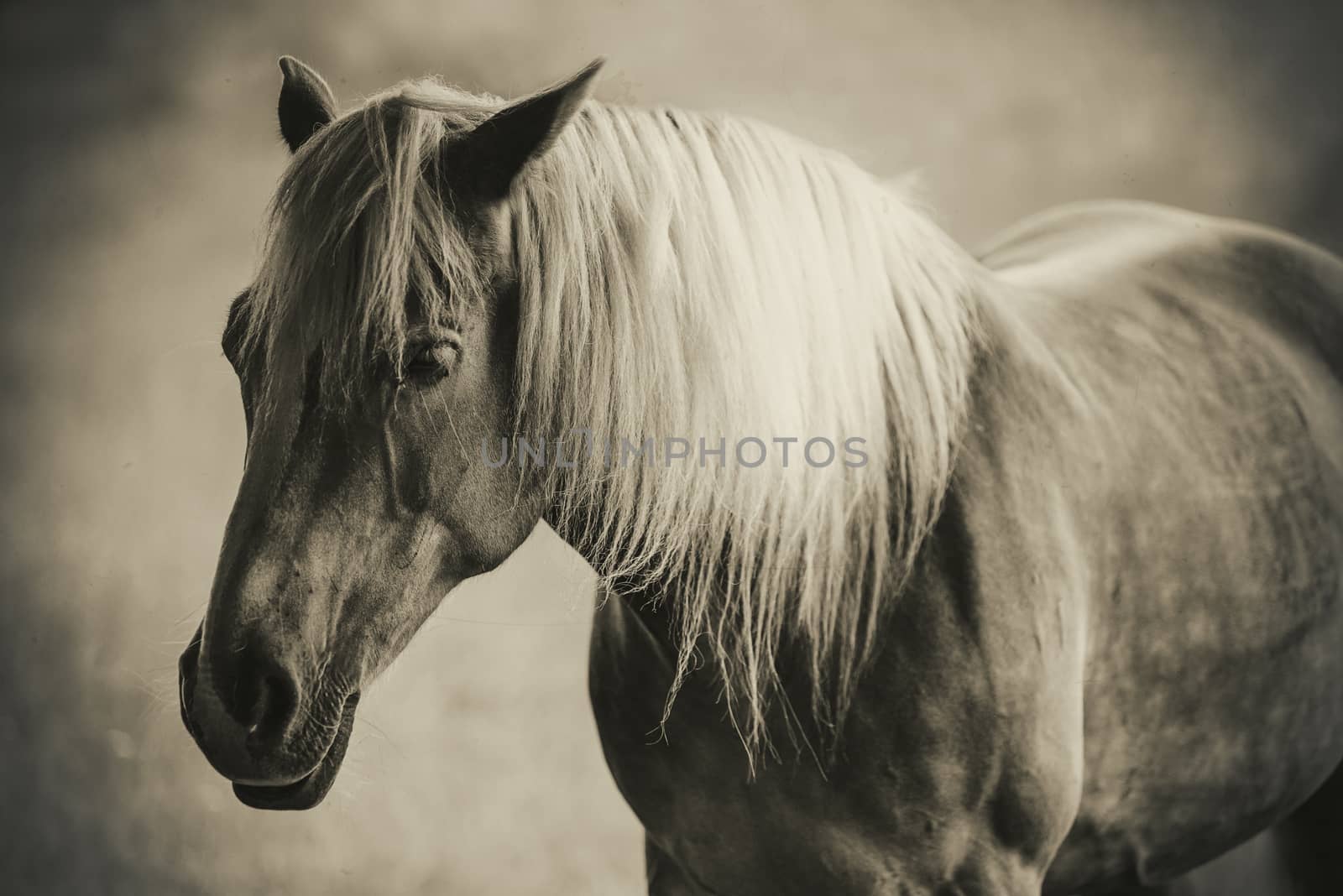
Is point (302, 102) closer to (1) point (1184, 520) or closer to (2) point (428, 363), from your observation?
(2) point (428, 363)

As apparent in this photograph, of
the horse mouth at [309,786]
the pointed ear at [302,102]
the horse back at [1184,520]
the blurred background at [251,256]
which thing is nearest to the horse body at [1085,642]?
the horse back at [1184,520]

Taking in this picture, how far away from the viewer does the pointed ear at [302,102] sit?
24.4 inches

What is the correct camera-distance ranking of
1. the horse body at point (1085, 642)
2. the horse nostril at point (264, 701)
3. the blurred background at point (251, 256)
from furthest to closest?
the blurred background at point (251, 256)
the horse body at point (1085, 642)
the horse nostril at point (264, 701)

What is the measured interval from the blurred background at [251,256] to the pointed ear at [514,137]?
104 centimetres

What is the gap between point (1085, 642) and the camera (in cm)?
65

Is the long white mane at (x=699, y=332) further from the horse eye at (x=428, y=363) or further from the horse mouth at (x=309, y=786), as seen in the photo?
the horse mouth at (x=309, y=786)

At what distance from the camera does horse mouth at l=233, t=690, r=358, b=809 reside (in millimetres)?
519

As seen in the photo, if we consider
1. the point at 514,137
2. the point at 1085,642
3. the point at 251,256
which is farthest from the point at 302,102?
the point at 251,256

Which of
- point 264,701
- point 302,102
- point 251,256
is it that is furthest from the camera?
point 251,256

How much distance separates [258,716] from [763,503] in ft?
0.91

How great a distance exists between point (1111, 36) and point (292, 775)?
1.68 m

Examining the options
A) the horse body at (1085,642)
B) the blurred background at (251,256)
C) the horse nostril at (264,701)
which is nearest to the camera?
the horse nostril at (264,701)

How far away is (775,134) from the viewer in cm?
62

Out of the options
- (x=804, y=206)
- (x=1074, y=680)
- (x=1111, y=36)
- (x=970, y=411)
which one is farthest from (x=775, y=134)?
(x=1111, y=36)
